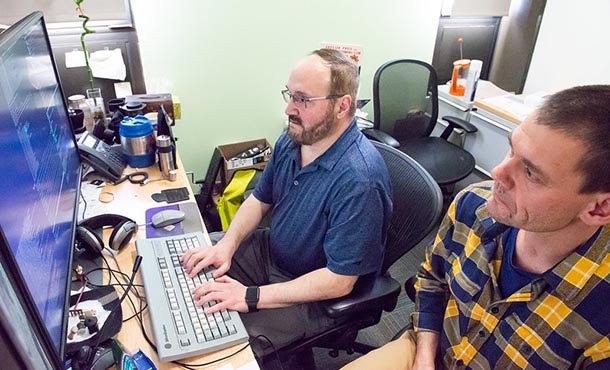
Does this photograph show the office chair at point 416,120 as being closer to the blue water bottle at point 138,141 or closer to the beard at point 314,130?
the beard at point 314,130

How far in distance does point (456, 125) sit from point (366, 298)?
1683 mm

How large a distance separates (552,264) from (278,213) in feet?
2.67

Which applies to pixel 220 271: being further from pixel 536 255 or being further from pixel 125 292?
pixel 536 255

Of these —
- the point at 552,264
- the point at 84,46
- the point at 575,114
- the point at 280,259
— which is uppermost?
the point at 575,114

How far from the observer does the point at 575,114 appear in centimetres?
77

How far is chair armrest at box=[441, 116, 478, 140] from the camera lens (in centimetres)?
251

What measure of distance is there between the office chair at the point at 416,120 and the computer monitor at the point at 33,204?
5.29 ft

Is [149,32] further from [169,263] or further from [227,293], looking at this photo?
[227,293]

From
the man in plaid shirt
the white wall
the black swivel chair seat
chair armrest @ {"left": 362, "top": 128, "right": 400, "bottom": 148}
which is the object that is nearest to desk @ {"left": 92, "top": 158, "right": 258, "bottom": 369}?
the man in plaid shirt

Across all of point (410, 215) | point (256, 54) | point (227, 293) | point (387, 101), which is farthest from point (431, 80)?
point (227, 293)

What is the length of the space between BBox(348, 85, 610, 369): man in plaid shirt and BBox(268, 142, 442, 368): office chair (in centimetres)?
11

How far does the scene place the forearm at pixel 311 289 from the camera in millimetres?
1190

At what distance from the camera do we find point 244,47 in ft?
7.80

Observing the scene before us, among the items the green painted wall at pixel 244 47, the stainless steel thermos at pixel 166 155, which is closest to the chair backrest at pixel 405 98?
the green painted wall at pixel 244 47
